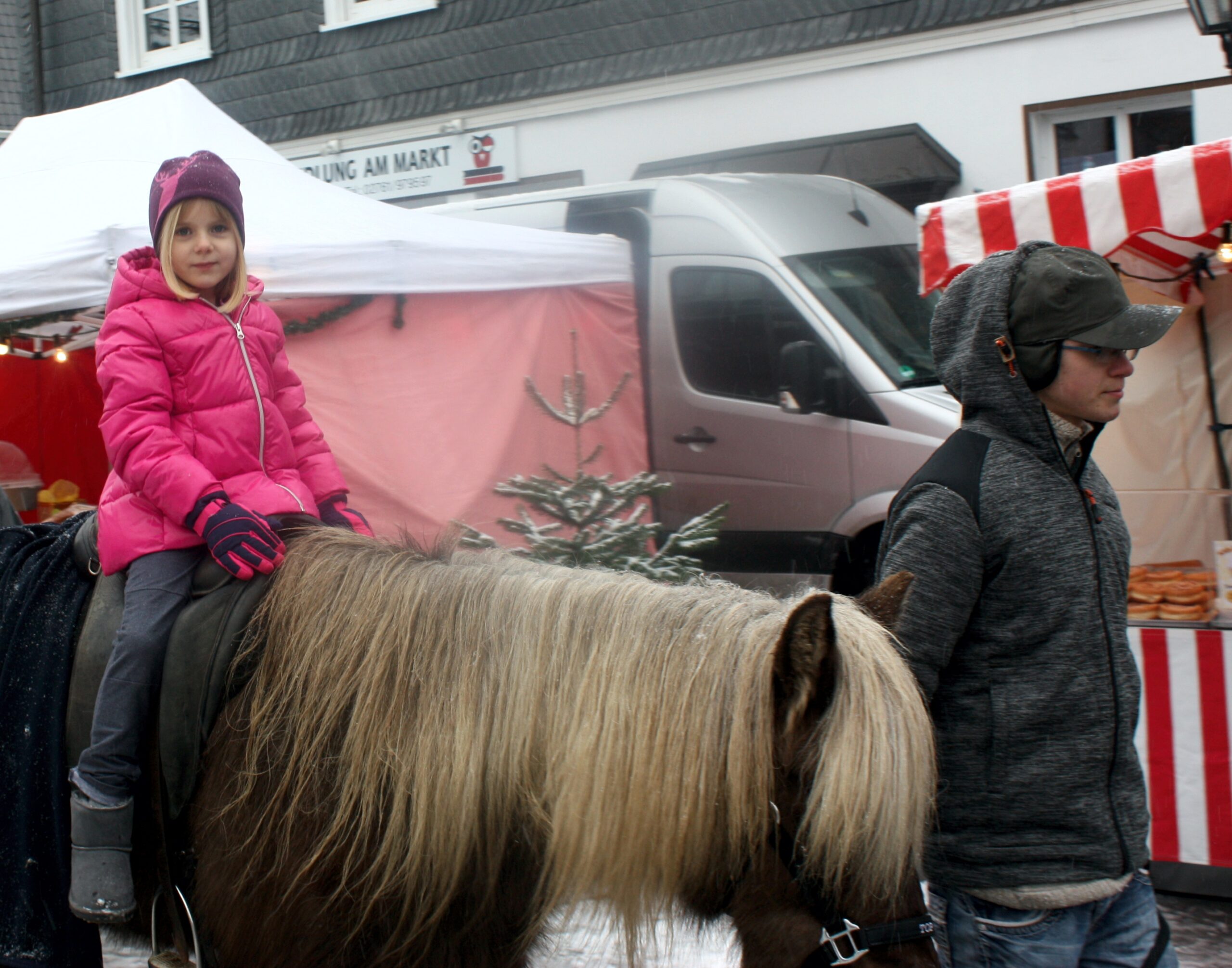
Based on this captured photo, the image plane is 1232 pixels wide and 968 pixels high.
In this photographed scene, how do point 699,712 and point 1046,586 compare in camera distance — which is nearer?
point 699,712

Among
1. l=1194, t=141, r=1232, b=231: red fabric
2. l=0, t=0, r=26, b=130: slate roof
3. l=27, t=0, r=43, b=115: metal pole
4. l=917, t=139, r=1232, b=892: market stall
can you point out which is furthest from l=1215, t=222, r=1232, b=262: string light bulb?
l=0, t=0, r=26, b=130: slate roof

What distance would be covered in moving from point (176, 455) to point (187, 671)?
47 cm

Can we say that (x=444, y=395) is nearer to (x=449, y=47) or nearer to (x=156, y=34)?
(x=449, y=47)

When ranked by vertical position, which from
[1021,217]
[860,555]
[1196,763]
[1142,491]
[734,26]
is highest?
[734,26]

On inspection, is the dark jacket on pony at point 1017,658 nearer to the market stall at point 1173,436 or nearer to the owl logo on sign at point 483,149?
the market stall at point 1173,436

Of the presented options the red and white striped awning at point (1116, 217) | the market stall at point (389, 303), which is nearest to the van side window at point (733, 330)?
the market stall at point (389, 303)

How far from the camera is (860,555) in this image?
19.7ft

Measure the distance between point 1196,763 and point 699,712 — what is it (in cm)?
285

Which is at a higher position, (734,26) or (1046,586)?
(734,26)

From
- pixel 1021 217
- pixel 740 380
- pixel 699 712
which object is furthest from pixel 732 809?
pixel 740 380

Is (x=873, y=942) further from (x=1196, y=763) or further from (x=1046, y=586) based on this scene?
(x=1196, y=763)

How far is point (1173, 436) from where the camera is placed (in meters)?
4.89

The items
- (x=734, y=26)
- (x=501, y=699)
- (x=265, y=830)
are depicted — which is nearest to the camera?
(x=501, y=699)

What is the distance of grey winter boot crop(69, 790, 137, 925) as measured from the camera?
201 centimetres
